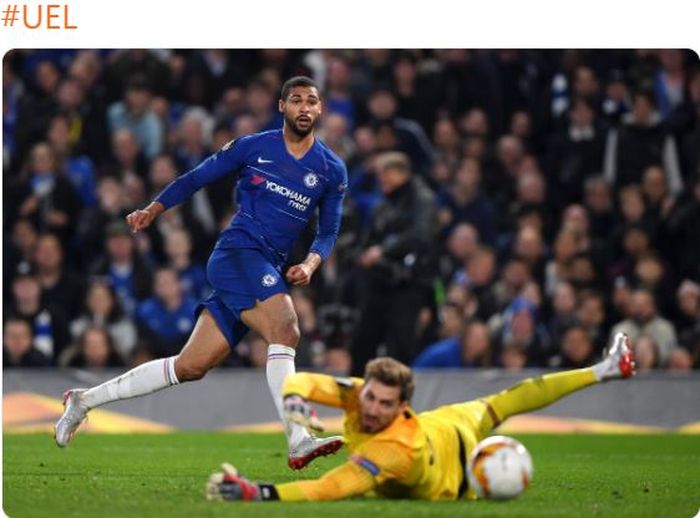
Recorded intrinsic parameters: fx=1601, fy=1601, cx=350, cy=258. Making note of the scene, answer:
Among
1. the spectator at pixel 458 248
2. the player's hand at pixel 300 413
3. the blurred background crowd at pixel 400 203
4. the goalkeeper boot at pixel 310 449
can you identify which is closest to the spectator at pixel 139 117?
the blurred background crowd at pixel 400 203

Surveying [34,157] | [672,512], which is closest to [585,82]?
[34,157]

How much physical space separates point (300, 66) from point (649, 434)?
5.67 metres

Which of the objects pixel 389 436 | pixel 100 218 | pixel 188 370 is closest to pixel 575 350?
pixel 100 218

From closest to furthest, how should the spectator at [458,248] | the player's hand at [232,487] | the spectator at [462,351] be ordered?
1. the player's hand at [232,487]
2. the spectator at [462,351]
3. the spectator at [458,248]

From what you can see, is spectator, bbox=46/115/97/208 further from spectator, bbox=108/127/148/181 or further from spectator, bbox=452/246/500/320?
spectator, bbox=452/246/500/320

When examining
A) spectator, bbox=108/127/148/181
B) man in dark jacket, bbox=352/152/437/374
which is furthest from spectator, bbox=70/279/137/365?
man in dark jacket, bbox=352/152/437/374

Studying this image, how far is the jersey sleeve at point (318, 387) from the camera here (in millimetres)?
7453

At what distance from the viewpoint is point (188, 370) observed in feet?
31.4

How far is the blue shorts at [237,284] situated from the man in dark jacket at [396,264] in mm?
4961

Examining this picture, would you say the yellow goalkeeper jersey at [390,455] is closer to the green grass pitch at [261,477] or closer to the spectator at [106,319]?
the green grass pitch at [261,477]

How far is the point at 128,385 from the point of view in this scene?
989 cm

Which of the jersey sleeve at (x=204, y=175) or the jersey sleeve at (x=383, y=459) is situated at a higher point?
the jersey sleeve at (x=204, y=175)

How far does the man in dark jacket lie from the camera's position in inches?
572

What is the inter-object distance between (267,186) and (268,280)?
60cm
